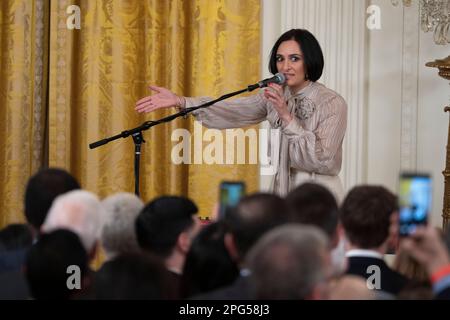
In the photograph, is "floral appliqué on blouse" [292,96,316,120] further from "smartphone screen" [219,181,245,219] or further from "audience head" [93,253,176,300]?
"audience head" [93,253,176,300]

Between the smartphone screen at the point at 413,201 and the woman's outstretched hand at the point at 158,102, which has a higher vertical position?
the woman's outstretched hand at the point at 158,102

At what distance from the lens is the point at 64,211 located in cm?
232

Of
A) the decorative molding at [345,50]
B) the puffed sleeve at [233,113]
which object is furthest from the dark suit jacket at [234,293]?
the decorative molding at [345,50]

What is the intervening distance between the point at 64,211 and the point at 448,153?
3.07m

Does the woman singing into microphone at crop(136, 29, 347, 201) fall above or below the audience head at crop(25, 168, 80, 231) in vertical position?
above

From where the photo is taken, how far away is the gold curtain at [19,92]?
5.76m

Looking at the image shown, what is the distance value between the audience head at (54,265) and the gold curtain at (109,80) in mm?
3584

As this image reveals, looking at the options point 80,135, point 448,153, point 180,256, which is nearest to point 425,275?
point 180,256

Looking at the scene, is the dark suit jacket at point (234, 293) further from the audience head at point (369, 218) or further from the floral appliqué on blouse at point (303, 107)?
the floral appliqué on blouse at point (303, 107)

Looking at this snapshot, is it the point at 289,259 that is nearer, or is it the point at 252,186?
the point at 289,259

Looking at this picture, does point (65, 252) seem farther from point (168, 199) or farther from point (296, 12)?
point (296, 12)

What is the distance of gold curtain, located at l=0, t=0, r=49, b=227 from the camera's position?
18.9ft

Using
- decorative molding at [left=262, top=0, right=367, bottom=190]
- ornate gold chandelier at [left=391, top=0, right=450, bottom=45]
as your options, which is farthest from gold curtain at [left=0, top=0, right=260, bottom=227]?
ornate gold chandelier at [left=391, top=0, right=450, bottom=45]

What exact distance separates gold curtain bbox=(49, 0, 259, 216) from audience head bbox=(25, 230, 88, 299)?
3596 millimetres
